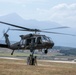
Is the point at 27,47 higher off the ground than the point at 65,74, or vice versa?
the point at 27,47

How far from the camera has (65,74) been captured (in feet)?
98.5

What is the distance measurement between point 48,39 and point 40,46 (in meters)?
1.38

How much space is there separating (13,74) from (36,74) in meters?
1.98

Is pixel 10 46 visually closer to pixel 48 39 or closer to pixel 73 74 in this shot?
pixel 48 39

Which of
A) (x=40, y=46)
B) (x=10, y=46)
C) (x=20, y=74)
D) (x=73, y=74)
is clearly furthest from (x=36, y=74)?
(x=10, y=46)

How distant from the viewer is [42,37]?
45.6m

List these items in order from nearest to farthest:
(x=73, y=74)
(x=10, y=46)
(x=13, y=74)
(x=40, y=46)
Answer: (x=13, y=74) → (x=73, y=74) → (x=40, y=46) → (x=10, y=46)

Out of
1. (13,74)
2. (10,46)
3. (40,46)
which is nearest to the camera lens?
(13,74)

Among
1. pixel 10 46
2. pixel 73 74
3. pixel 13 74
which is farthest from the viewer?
pixel 10 46

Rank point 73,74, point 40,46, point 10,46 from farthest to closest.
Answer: point 10,46 → point 40,46 → point 73,74

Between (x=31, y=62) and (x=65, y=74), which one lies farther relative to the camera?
(x=31, y=62)

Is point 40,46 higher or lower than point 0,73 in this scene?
higher

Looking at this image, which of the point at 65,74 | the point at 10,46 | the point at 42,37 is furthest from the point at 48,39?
the point at 65,74

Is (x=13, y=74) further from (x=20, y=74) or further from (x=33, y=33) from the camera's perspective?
(x=33, y=33)
